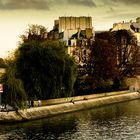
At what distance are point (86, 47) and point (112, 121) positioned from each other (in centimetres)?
3576

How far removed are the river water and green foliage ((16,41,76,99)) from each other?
158 inches

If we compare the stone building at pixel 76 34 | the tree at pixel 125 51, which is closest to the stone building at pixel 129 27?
the stone building at pixel 76 34

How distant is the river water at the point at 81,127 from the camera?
141 ft

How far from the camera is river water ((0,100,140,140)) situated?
42.9 metres

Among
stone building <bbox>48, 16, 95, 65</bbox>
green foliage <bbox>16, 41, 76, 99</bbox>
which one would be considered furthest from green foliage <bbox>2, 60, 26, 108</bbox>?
stone building <bbox>48, 16, 95, 65</bbox>

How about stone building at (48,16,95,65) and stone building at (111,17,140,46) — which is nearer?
stone building at (48,16,95,65)

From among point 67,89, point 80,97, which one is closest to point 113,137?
point 67,89

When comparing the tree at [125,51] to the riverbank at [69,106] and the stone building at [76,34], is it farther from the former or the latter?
the riverbank at [69,106]

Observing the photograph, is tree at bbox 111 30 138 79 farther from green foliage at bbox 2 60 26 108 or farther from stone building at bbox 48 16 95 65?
green foliage at bbox 2 60 26 108

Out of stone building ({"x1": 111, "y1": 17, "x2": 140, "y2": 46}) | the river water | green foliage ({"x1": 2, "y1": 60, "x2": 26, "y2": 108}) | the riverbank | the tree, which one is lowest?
the river water

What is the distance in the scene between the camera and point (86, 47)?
87000mm

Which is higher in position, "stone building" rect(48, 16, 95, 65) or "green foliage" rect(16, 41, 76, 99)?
"stone building" rect(48, 16, 95, 65)

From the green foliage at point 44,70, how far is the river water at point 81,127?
4024 mm

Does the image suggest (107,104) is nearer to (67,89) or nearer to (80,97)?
(80,97)
